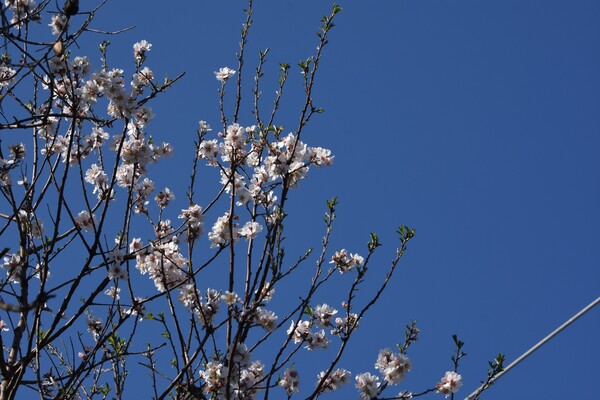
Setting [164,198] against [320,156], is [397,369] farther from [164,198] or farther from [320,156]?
[164,198]

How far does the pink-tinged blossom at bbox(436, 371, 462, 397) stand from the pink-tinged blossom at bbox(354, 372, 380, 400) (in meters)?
0.42

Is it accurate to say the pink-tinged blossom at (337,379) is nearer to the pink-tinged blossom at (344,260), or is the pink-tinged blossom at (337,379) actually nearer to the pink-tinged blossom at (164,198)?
the pink-tinged blossom at (344,260)

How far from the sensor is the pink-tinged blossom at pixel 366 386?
428cm

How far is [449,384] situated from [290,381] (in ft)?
3.19

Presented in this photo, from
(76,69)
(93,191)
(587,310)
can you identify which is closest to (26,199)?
(93,191)

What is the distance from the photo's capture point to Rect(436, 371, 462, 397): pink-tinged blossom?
14.4ft

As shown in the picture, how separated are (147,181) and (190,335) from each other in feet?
4.42

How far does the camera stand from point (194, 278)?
13.0 feet

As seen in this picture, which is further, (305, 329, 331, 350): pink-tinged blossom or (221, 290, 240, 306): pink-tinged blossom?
(305, 329, 331, 350): pink-tinged blossom

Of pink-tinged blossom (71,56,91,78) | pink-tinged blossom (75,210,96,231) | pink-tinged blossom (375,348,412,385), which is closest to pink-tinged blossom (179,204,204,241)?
pink-tinged blossom (75,210,96,231)

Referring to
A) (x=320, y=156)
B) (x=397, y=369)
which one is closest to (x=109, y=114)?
(x=320, y=156)

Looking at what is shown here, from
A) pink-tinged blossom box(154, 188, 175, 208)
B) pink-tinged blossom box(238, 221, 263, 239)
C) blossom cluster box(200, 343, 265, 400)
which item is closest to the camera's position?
blossom cluster box(200, 343, 265, 400)

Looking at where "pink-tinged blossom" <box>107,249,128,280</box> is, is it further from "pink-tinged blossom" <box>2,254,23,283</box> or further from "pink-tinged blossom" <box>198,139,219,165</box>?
"pink-tinged blossom" <box>198,139,219,165</box>

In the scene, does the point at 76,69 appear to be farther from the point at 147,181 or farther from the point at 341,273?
the point at 341,273
